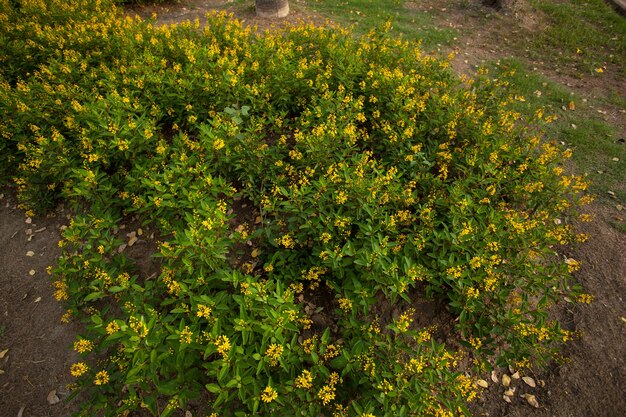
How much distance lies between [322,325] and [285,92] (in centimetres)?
285

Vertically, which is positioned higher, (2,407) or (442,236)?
(442,236)

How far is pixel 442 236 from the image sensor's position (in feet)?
10.4

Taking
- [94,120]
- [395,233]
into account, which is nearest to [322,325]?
[395,233]

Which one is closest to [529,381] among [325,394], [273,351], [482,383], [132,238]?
[482,383]

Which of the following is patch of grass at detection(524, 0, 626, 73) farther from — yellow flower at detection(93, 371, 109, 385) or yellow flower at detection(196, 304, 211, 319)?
yellow flower at detection(93, 371, 109, 385)

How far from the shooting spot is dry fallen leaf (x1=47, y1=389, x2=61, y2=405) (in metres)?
3.20

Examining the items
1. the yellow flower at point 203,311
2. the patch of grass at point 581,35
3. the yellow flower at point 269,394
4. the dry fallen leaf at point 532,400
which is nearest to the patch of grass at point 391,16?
the patch of grass at point 581,35

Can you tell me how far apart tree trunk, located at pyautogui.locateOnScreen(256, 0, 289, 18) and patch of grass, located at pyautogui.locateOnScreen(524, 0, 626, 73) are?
5608mm

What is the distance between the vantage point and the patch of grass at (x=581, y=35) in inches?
293

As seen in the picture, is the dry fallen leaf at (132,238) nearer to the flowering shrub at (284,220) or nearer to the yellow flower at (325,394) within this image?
the flowering shrub at (284,220)

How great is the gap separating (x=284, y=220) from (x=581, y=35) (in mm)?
8653

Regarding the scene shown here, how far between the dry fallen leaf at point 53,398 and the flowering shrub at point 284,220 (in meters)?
0.36

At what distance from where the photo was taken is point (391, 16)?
8.01 metres

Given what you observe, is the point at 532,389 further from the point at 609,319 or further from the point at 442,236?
the point at 442,236
